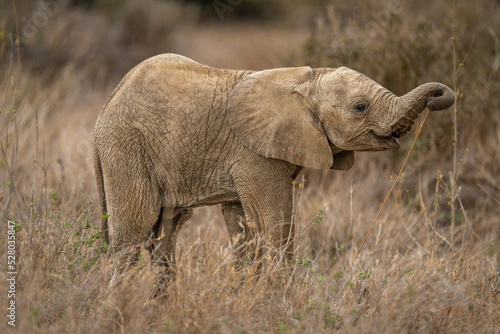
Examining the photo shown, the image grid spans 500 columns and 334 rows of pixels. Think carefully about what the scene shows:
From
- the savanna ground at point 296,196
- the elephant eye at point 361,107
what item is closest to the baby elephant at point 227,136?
the elephant eye at point 361,107

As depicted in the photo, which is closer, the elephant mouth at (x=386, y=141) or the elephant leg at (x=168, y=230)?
the elephant mouth at (x=386, y=141)

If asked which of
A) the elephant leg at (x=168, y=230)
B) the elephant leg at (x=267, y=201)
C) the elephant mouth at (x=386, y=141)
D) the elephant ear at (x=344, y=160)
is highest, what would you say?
the elephant mouth at (x=386, y=141)

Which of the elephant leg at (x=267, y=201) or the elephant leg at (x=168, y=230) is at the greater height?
the elephant leg at (x=267, y=201)

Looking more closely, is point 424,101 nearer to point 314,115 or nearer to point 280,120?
point 314,115

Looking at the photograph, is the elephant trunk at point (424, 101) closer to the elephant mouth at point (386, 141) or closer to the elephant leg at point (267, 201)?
the elephant mouth at point (386, 141)

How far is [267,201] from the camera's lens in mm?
4598

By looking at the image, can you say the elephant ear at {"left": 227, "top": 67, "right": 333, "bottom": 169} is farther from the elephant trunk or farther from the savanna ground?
the elephant trunk

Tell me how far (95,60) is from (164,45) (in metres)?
2.14

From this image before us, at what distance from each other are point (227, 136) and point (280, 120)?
35 cm

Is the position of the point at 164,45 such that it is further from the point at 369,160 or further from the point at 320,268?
the point at 320,268

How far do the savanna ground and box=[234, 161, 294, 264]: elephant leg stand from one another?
0.46ft

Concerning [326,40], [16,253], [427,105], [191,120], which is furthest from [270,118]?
[326,40]

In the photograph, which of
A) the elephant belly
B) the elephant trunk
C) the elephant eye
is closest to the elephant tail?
the elephant belly

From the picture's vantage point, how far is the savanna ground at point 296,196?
13.3 ft
